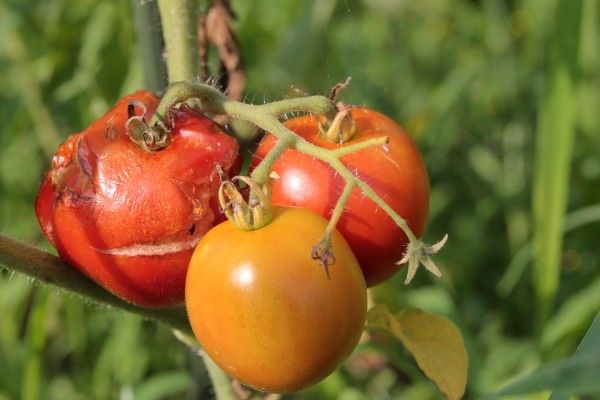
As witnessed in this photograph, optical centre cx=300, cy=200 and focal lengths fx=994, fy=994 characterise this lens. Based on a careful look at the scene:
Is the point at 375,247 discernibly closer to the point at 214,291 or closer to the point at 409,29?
the point at 214,291

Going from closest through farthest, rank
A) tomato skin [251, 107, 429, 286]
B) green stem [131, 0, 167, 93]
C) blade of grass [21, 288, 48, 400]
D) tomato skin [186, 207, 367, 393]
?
tomato skin [186, 207, 367, 393], tomato skin [251, 107, 429, 286], green stem [131, 0, 167, 93], blade of grass [21, 288, 48, 400]

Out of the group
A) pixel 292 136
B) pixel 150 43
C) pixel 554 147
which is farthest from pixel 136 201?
pixel 554 147

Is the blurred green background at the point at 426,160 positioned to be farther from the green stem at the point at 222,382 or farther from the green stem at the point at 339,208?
the green stem at the point at 339,208

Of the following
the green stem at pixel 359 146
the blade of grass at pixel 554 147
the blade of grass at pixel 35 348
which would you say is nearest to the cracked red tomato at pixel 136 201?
the green stem at pixel 359 146

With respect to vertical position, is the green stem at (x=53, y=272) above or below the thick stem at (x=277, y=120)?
below

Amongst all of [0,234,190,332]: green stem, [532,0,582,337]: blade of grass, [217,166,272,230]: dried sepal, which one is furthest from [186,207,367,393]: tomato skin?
[532,0,582,337]: blade of grass

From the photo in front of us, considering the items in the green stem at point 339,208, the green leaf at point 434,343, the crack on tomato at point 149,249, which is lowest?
the green leaf at point 434,343

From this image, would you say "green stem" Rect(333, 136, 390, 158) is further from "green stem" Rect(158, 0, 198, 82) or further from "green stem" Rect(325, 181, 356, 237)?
"green stem" Rect(158, 0, 198, 82)
